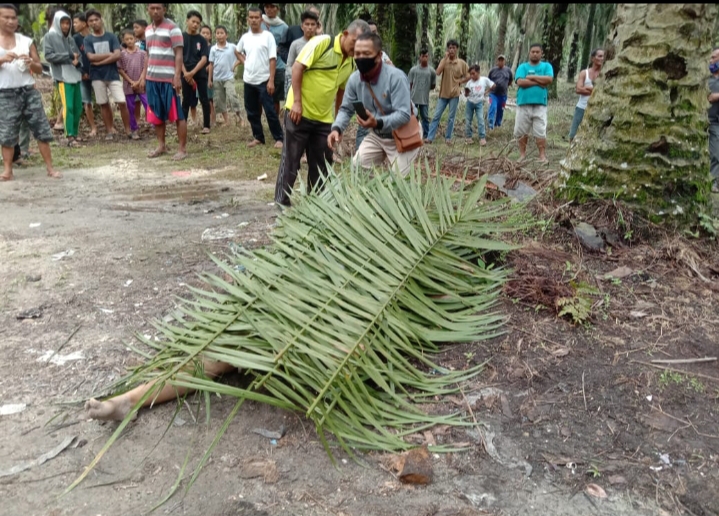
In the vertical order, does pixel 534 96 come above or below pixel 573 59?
below

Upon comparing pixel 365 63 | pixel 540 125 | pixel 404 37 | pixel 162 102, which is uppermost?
pixel 404 37

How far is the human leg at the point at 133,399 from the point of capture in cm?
204

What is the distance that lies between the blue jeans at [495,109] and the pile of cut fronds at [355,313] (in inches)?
354

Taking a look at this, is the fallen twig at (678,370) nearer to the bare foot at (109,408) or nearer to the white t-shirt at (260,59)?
the bare foot at (109,408)

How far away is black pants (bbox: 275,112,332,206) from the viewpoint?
15.4 feet

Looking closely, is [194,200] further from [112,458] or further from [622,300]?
[622,300]

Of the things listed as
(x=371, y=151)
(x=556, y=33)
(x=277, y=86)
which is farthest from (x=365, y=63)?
(x=556, y=33)

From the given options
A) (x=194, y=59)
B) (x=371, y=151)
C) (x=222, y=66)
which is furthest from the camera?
(x=222, y=66)

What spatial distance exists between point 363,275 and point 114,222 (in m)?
3.17

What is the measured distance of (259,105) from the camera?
8.18 m

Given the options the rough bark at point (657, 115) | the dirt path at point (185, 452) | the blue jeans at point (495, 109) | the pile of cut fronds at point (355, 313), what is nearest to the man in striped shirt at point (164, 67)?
the dirt path at point (185, 452)

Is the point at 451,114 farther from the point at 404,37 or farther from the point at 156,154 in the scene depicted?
the point at 156,154

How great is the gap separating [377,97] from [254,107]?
4455 mm

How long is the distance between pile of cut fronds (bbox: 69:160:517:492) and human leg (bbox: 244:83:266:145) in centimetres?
527
